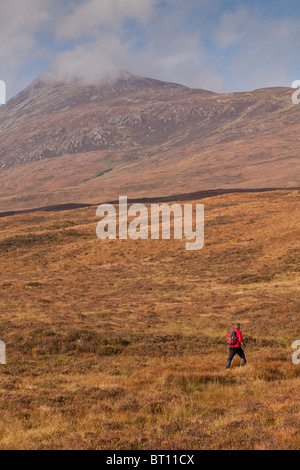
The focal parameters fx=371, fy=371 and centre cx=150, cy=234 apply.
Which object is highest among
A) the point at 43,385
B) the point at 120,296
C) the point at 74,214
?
the point at 74,214

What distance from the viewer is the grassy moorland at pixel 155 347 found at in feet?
28.6

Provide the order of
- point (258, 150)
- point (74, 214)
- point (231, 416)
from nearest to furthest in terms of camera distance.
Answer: point (231, 416), point (74, 214), point (258, 150)

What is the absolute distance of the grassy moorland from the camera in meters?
8.73

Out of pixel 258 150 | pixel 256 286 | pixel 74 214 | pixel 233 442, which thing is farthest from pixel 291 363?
pixel 258 150

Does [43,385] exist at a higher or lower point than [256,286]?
lower

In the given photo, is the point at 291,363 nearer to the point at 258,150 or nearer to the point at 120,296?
the point at 120,296

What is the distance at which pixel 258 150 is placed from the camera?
19362 centimetres

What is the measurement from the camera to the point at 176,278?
40.0 meters

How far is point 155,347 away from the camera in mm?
19109

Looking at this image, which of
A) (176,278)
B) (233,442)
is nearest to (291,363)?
(233,442)

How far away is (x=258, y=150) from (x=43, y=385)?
645 ft

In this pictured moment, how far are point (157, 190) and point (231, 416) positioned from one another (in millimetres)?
144078

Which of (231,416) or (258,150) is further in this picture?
(258,150)
